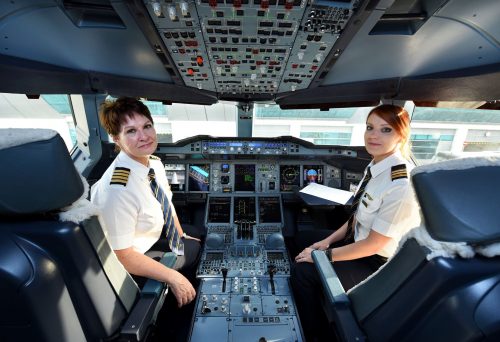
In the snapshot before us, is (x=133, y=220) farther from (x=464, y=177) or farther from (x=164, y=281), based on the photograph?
(x=464, y=177)

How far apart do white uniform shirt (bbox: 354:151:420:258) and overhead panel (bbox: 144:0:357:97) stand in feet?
2.68

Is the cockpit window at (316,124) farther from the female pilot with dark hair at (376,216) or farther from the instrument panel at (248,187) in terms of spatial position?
the female pilot with dark hair at (376,216)

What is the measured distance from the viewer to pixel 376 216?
1.35m

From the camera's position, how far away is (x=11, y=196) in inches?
24.8

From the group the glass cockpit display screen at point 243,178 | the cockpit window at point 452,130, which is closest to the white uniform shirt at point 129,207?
the glass cockpit display screen at point 243,178

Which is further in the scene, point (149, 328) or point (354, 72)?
point (354, 72)

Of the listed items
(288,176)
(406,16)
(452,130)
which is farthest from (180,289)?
(452,130)

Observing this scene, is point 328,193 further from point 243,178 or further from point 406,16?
point 406,16

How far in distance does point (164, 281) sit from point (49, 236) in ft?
2.16

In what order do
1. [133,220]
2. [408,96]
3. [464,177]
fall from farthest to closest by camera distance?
1. [408,96]
2. [133,220]
3. [464,177]

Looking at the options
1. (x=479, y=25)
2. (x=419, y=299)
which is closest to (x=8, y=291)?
(x=419, y=299)

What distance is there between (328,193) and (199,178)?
4.66 ft

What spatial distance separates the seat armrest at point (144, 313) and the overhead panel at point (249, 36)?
1296 mm

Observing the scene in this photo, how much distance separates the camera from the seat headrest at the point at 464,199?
0.57 meters
